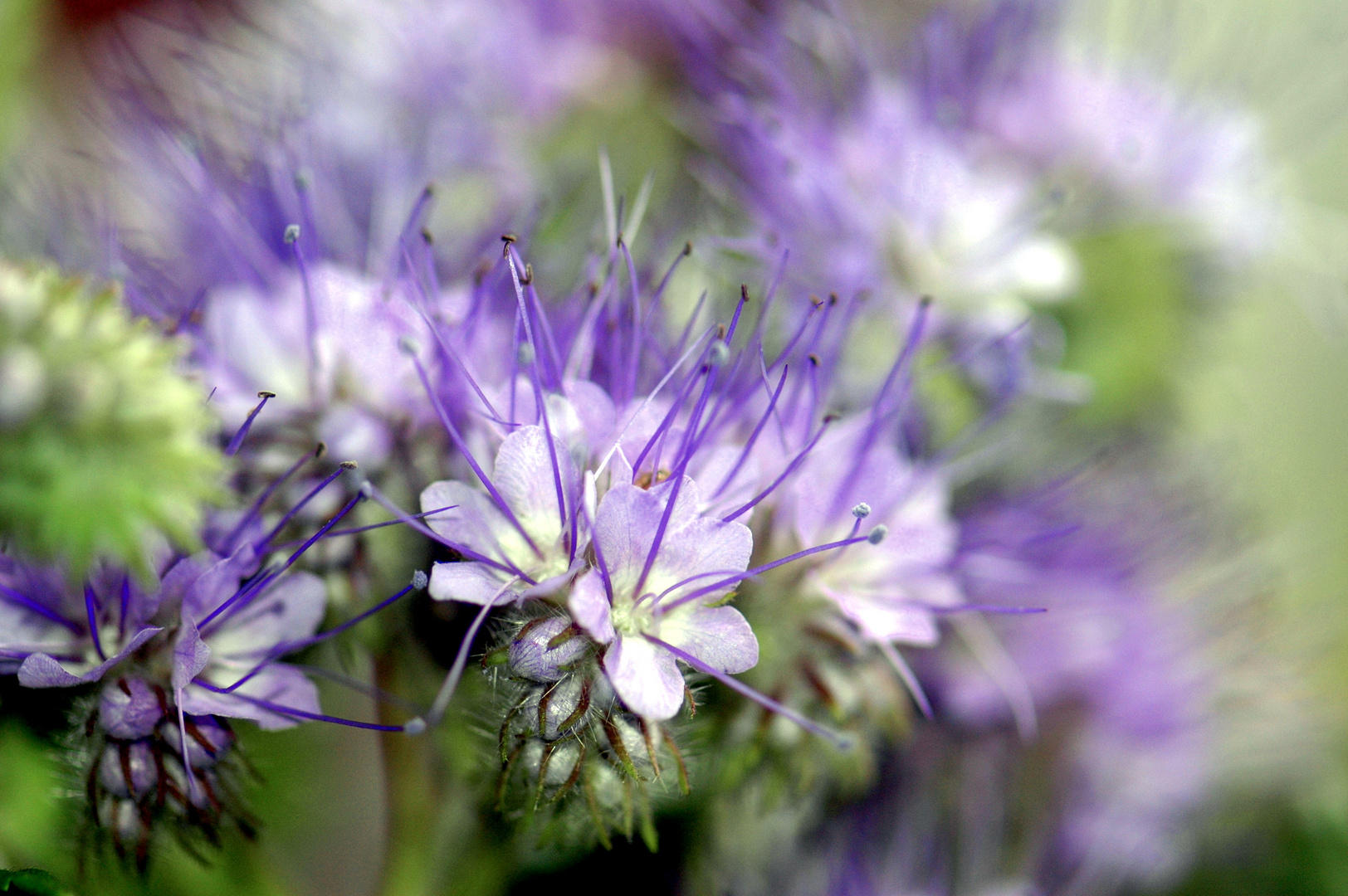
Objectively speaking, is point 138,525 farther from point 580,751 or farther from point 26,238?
point 26,238

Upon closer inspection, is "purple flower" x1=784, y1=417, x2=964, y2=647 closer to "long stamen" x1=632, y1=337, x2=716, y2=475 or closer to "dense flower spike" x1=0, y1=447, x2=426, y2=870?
"long stamen" x1=632, y1=337, x2=716, y2=475

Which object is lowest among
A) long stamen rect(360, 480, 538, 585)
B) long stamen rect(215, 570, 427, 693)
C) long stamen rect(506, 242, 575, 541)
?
Result: long stamen rect(215, 570, 427, 693)

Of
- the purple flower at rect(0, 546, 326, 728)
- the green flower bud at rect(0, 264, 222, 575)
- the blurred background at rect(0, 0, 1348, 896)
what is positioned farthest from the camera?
the blurred background at rect(0, 0, 1348, 896)

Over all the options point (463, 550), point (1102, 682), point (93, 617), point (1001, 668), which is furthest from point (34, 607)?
point (1102, 682)

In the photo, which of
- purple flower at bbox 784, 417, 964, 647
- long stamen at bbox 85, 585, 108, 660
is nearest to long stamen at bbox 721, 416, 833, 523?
purple flower at bbox 784, 417, 964, 647

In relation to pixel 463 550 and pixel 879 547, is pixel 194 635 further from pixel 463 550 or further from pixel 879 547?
pixel 879 547

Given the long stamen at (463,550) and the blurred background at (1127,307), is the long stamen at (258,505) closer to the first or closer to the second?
the long stamen at (463,550)

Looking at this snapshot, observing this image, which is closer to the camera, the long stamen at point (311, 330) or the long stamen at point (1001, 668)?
the long stamen at point (311, 330)

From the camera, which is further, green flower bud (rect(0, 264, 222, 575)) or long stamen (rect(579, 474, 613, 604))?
long stamen (rect(579, 474, 613, 604))

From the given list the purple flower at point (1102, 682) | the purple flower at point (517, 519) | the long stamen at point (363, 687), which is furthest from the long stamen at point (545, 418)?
the purple flower at point (1102, 682)
